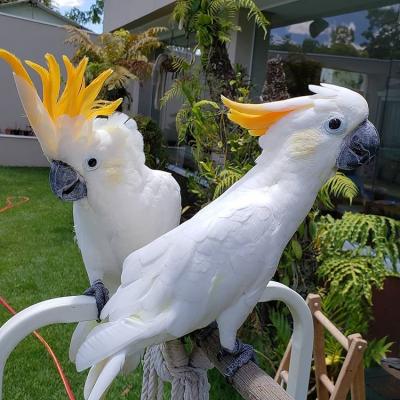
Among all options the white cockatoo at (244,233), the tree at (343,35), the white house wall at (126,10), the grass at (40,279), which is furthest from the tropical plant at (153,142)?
the white cockatoo at (244,233)

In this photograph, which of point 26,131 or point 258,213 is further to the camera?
point 26,131

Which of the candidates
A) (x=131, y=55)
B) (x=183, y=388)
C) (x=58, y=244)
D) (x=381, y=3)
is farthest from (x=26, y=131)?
(x=183, y=388)

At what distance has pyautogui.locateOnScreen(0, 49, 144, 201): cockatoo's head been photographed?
973mm

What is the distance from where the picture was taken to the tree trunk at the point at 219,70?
2209mm

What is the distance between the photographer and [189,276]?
88 cm

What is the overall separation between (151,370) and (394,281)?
142 centimetres

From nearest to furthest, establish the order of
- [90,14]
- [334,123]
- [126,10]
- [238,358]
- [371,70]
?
[334,123] < [238,358] < [371,70] < [126,10] < [90,14]

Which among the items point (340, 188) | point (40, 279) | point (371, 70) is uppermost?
point (371, 70)

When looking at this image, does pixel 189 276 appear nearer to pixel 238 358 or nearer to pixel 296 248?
pixel 238 358

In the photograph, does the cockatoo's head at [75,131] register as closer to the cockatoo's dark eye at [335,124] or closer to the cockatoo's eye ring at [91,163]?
the cockatoo's eye ring at [91,163]

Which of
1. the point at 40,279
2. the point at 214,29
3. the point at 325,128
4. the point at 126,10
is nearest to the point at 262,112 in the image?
the point at 325,128

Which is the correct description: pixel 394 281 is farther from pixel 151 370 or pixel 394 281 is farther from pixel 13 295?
pixel 13 295

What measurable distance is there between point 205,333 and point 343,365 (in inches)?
20.3

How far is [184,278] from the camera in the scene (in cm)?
88
